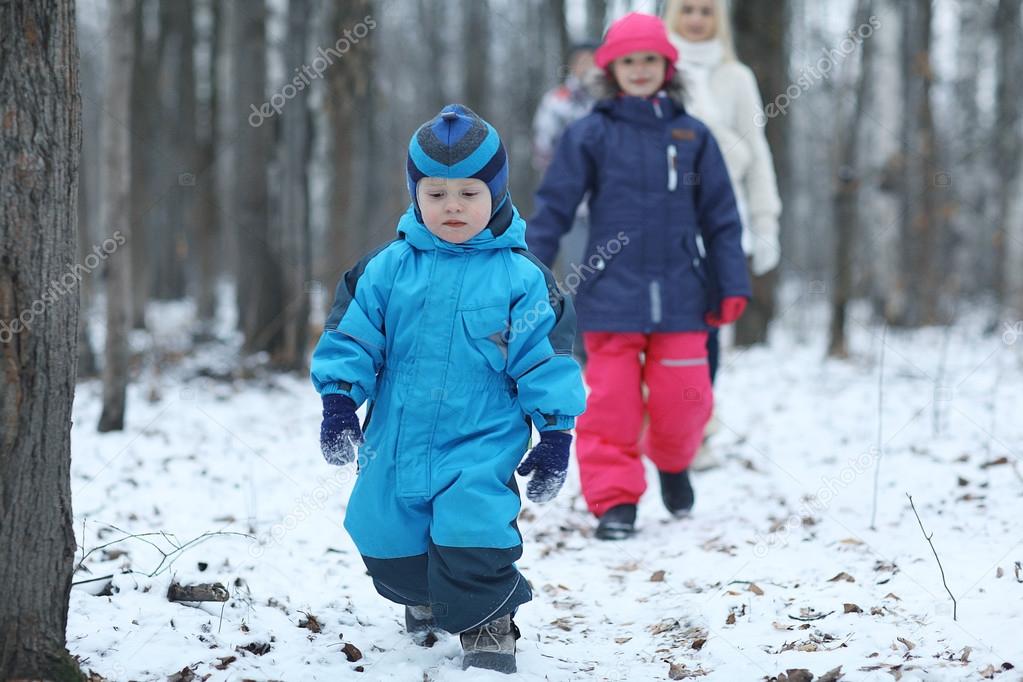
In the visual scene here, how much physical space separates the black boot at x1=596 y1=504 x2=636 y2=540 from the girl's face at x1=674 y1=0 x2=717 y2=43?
8.23ft

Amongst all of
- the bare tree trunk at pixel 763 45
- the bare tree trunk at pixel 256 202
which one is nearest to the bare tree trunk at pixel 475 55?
the bare tree trunk at pixel 763 45

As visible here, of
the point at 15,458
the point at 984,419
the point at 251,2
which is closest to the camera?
the point at 15,458

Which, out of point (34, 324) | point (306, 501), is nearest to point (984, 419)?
point (306, 501)

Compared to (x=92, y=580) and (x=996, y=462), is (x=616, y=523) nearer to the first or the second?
(x=996, y=462)

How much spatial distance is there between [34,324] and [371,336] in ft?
2.69

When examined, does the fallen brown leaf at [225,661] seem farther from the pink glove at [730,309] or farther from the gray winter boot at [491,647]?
the pink glove at [730,309]

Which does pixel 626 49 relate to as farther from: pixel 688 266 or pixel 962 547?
pixel 962 547

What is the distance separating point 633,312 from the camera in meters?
3.96

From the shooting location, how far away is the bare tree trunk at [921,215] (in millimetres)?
10547

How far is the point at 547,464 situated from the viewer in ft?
8.36

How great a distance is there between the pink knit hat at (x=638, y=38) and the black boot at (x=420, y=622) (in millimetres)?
2467

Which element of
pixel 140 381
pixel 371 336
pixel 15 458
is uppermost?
pixel 371 336

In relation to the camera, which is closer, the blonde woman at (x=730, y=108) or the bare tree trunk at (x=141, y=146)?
the blonde woman at (x=730, y=108)

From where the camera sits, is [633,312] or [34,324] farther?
[633,312]
